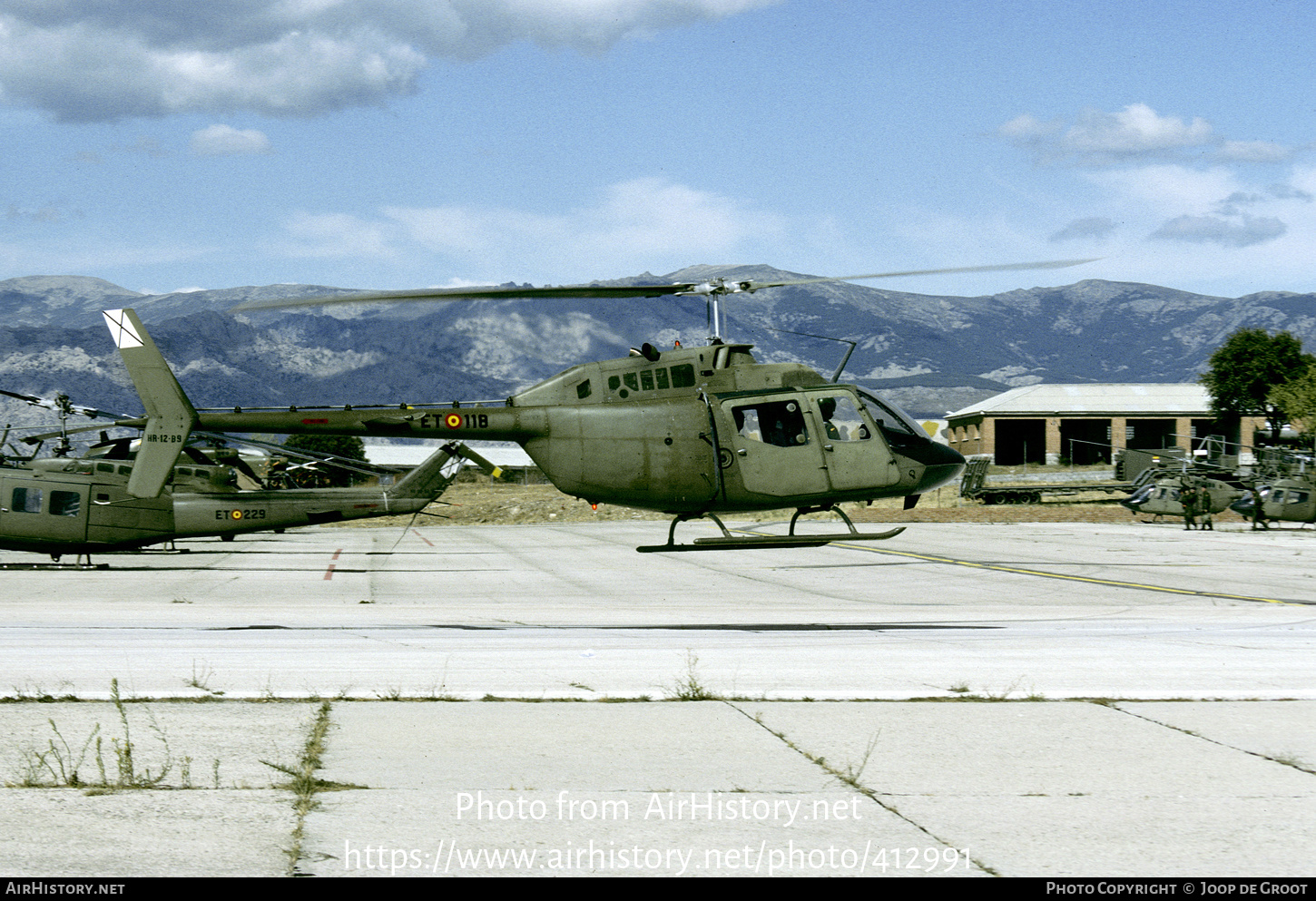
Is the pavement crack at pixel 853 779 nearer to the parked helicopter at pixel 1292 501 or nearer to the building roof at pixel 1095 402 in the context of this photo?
the parked helicopter at pixel 1292 501

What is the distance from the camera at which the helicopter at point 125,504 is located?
93.8 ft

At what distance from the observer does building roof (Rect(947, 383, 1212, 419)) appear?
341 ft

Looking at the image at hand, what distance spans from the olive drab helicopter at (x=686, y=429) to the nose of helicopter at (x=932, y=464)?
63mm

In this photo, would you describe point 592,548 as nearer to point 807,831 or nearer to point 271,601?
point 271,601

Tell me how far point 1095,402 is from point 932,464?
9586 centimetres

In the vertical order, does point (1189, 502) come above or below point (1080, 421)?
below

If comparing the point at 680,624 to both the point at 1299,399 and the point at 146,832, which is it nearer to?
the point at 146,832

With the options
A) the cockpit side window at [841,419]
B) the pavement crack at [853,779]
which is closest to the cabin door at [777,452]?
the cockpit side window at [841,419]

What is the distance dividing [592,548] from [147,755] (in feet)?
114

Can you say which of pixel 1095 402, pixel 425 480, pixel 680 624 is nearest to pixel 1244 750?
pixel 680 624

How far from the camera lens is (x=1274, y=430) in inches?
3871

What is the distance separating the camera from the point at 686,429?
55.3 ft

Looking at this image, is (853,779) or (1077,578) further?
(1077,578)

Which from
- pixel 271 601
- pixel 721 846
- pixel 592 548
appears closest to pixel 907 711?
Result: pixel 721 846
